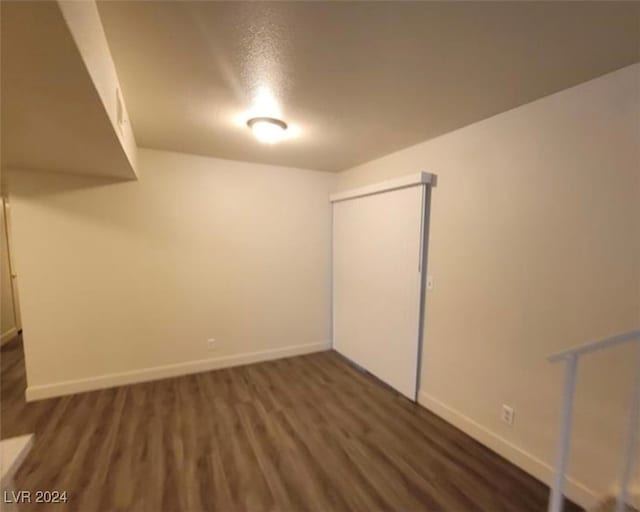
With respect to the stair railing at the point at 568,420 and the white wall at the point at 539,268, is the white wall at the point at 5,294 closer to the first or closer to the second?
the white wall at the point at 539,268

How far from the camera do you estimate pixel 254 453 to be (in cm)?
203

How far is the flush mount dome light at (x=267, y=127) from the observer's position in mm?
2184

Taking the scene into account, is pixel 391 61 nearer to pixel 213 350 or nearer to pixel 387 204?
pixel 387 204

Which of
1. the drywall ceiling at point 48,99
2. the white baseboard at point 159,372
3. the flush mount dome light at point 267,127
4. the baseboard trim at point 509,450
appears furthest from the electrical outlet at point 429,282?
the drywall ceiling at point 48,99

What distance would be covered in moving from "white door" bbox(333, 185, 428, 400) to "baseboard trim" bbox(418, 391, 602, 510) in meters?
0.26

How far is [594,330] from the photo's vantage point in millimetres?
1607

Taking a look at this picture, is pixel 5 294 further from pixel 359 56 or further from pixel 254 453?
pixel 359 56

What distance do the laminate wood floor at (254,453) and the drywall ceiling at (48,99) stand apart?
202 centimetres

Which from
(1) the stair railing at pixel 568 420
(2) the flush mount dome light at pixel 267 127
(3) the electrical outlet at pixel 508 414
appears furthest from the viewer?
(2) the flush mount dome light at pixel 267 127

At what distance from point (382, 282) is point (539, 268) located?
1437 millimetres

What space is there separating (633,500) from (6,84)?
335 cm

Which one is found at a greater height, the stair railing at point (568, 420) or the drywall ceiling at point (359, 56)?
the drywall ceiling at point (359, 56)

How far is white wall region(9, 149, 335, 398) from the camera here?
2.68 metres

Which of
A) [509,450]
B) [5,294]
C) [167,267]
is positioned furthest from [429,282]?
[5,294]
